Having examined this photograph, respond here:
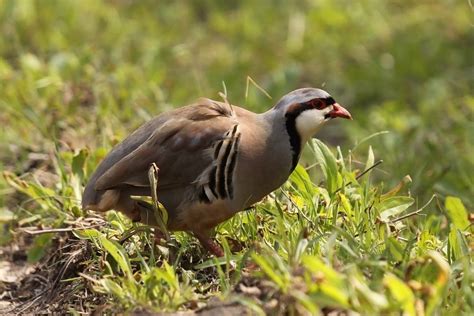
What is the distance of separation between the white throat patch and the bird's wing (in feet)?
0.84

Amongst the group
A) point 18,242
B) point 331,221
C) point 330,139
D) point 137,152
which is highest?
point 137,152

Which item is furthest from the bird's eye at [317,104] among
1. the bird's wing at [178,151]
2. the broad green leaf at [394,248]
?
the broad green leaf at [394,248]

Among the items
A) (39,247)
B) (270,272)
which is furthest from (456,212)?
(39,247)

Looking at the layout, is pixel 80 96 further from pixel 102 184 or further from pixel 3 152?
pixel 102 184

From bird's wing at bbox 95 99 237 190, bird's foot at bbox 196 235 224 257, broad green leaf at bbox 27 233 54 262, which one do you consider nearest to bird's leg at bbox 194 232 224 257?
bird's foot at bbox 196 235 224 257

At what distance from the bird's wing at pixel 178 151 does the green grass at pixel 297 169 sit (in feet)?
0.70

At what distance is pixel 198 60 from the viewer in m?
8.30

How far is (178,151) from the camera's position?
13.2ft

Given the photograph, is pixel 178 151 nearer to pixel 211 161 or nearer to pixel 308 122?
pixel 211 161

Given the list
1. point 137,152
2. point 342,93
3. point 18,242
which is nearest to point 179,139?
point 137,152

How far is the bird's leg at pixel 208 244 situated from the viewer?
398cm

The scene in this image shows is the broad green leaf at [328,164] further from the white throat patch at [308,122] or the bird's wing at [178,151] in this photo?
the bird's wing at [178,151]

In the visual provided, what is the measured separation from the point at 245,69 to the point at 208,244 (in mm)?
4213

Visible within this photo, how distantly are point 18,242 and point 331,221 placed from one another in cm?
170
